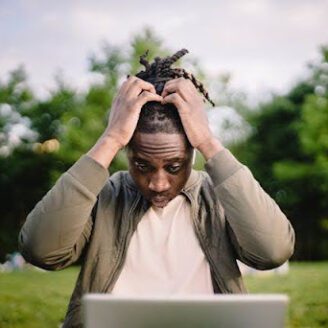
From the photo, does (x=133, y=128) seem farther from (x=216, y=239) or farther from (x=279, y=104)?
(x=279, y=104)

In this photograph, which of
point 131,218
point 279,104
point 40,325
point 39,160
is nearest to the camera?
point 131,218

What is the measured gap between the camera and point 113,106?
150cm

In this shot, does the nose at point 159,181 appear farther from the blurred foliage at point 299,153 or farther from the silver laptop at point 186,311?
the blurred foliage at point 299,153

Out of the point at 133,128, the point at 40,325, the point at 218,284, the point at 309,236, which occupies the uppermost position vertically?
the point at 133,128

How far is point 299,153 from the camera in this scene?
11078 millimetres

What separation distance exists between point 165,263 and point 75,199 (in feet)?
0.78

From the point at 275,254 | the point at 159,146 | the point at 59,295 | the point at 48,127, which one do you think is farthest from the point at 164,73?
the point at 48,127

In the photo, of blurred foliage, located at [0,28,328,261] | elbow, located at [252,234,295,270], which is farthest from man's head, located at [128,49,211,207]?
blurred foliage, located at [0,28,328,261]

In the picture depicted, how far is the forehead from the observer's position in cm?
141

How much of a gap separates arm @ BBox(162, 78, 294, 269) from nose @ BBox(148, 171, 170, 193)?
91 mm

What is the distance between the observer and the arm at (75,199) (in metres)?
1.38

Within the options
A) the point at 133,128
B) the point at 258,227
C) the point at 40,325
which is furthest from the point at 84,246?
the point at 40,325

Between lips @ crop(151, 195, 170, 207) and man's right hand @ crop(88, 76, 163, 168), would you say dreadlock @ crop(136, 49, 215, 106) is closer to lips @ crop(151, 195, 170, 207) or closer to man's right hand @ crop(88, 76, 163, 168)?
man's right hand @ crop(88, 76, 163, 168)

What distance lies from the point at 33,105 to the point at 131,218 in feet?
27.7
